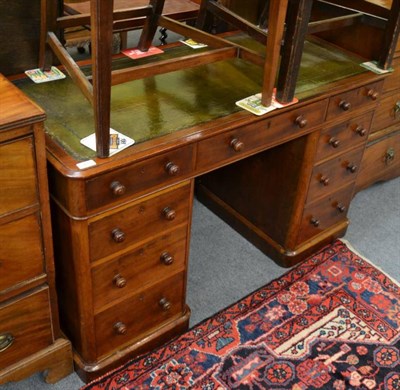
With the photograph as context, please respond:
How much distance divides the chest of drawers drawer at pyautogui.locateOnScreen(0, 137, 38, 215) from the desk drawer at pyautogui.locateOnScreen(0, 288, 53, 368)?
339 mm

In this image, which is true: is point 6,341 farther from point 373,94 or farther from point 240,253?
point 373,94

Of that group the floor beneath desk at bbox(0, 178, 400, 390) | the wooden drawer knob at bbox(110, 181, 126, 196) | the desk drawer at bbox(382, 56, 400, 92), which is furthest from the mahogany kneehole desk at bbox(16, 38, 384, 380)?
the desk drawer at bbox(382, 56, 400, 92)

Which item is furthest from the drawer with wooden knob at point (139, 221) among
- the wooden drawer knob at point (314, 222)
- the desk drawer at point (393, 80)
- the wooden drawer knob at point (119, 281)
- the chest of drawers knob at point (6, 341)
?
the desk drawer at point (393, 80)

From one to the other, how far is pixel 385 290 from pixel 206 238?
84 centimetres

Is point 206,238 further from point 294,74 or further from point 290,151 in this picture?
point 294,74

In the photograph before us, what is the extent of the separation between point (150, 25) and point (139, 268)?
92cm

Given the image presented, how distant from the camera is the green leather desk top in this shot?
155 cm

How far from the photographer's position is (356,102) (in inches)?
83.6

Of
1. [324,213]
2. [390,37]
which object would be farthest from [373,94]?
[324,213]

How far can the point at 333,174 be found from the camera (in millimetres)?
2297

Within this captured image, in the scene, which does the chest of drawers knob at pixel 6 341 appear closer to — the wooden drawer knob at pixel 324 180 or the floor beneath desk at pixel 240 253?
the floor beneath desk at pixel 240 253

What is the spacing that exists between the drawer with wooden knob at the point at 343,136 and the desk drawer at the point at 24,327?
3.96ft

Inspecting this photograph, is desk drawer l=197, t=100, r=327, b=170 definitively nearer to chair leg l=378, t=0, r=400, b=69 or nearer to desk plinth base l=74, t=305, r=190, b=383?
chair leg l=378, t=0, r=400, b=69

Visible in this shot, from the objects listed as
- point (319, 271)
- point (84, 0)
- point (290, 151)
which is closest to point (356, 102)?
point (290, 151)
